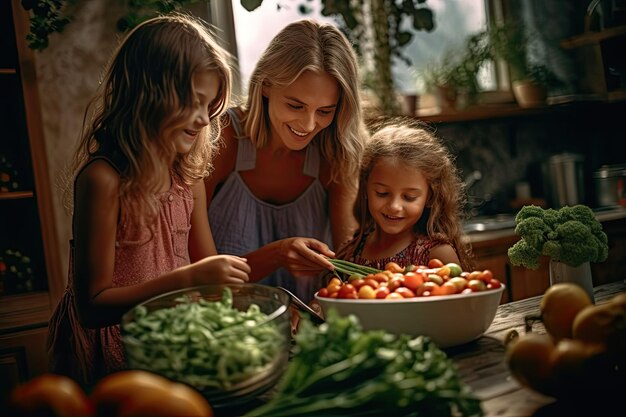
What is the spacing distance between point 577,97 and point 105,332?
355 centimetres

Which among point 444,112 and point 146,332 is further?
point 444,112

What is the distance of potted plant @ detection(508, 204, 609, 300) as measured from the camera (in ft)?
4.13

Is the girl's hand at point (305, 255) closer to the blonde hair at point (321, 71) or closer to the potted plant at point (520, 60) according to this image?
the blonde hair at point (321, 71)

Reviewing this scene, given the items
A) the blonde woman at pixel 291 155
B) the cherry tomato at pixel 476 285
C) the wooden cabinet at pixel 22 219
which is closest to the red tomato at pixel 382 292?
the cherry tomato at pixel 476 285

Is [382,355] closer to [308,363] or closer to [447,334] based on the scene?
[308,363]

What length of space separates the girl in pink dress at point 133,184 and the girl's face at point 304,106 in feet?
1.00

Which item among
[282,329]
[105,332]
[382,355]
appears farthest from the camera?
[105,332]

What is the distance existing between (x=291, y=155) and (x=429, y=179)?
49 centimetres

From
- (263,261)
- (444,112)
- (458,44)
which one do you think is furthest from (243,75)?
(263,261)

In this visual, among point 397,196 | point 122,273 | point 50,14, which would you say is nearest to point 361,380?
point 122,273

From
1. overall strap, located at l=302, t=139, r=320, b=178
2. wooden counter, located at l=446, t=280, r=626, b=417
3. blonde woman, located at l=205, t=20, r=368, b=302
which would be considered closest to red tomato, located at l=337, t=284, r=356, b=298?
wooden counter, located at l=446, t=280, r=626, b=417

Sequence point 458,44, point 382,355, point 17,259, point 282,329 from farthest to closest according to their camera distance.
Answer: point 458,44, point 17,259, point 282,329, point 382,355

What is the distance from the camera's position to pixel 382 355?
33.1 inches

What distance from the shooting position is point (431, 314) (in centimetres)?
109
